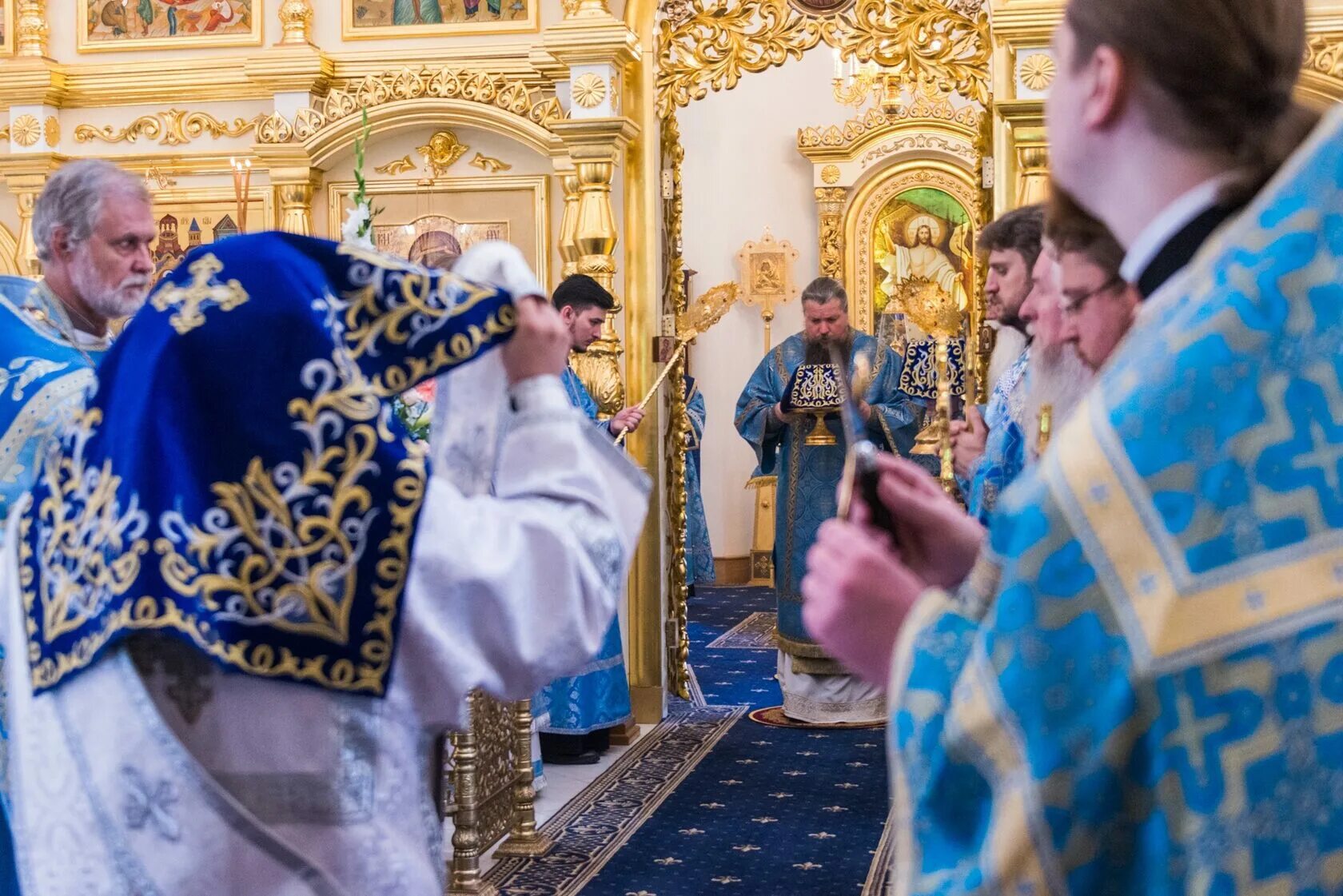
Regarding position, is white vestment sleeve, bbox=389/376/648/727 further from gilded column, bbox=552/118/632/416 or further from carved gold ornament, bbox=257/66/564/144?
carved gold ornament, bbox=257/66/564/144

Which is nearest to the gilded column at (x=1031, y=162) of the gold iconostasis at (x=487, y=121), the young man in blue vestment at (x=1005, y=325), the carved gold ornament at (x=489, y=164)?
the gold iconostasis at (x=487, y=121)

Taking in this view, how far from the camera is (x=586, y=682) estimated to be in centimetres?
654

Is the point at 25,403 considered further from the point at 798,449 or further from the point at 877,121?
the point at 877,121

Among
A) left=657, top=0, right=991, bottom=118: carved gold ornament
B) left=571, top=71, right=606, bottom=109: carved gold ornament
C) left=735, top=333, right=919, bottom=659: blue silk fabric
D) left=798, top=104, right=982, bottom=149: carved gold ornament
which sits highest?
left=798, top=104, right=982, bottom=149: carved gold ornament

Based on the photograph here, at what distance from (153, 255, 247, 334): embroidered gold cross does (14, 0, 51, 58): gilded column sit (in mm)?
6216

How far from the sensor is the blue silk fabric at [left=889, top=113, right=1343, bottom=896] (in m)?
1.09

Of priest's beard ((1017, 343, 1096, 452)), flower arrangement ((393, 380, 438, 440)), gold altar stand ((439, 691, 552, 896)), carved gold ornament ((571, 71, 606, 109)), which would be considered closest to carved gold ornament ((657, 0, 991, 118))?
carved gold ornament ((571, 71, 606, 109))

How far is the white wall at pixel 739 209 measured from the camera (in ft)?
45.0

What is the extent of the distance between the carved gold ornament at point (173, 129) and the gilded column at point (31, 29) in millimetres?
398

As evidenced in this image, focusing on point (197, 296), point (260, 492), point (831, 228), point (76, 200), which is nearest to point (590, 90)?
point (76, 200)

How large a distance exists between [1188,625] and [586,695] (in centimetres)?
558

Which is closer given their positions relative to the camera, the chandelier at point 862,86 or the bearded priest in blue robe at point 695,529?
the chandelier at point 862,86

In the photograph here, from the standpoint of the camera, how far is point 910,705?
1198 mm

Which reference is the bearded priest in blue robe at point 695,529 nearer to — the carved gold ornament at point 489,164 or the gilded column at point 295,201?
the carved gold ornament at point 489,164
